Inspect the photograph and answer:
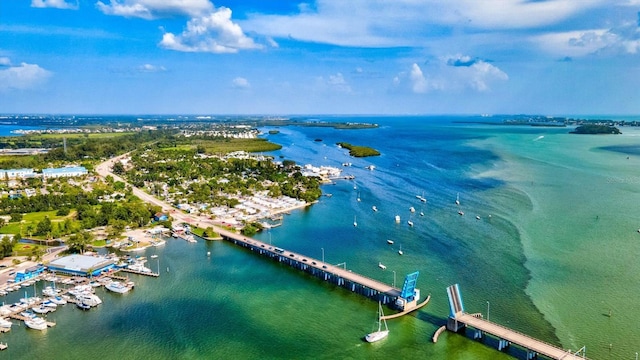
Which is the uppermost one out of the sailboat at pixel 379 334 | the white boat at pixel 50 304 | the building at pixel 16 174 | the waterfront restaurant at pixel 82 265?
the building at pixel 16 174

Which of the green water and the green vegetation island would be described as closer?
the green water

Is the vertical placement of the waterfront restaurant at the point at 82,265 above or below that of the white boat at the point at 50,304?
above

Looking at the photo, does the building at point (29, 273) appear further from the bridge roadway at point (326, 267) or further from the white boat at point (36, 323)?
the bridge roadway at point (326, 267)

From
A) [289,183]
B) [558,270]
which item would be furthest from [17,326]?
[289,183]

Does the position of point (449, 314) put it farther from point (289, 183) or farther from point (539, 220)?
point (289, 183)

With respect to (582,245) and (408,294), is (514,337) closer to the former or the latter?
(408,294)

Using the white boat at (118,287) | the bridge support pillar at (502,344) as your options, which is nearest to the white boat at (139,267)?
the white boat at (118,287)

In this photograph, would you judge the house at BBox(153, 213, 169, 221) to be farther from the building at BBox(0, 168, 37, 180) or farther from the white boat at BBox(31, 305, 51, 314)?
the building at BBox(0, 168, 37, 180)

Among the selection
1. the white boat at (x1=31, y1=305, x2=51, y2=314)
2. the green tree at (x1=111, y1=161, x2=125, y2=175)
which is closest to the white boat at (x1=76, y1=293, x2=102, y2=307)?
the white boat at (x1=31, y1=305, x2=51, y2=314)
